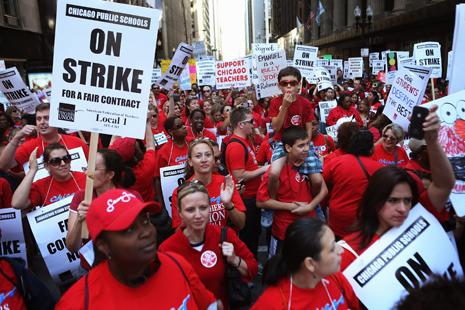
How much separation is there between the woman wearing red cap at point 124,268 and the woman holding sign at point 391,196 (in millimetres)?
1150

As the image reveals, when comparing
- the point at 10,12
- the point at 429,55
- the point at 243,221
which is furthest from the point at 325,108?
the point at 10,12

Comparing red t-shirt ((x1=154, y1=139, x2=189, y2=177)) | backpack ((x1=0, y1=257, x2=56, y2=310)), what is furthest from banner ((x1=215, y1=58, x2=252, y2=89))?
backpack ((x1=0, y1=257, x2=56, y2=310))

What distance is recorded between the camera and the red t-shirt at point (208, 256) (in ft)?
9.09

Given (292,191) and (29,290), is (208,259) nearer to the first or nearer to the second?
(29,290)

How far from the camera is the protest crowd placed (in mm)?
1895

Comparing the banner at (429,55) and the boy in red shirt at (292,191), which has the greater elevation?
the banner at (429,55)

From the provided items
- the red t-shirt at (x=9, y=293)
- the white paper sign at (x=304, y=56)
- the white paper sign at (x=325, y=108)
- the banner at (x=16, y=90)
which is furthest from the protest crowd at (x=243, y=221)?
the white paper sign at (x=325, y=108)

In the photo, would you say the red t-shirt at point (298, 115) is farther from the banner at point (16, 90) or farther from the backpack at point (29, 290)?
the banner at point (16, 90)

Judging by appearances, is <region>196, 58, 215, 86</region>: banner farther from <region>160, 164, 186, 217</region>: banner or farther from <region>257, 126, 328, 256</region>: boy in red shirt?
<region>257, 126, 328, 256</region>: boy in red shirt

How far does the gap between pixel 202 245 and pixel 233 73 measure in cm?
857

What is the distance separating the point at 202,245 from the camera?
280 cm

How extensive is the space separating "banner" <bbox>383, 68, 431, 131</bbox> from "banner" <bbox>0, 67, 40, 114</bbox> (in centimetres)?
591

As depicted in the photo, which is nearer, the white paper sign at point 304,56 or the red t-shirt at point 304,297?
the red t-shirt at point 304,297

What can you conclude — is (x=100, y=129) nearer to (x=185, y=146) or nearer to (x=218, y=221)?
(x=218, y=221)
